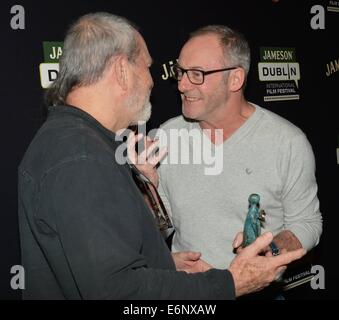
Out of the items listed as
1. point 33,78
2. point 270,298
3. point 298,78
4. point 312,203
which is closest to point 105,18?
point 33,78

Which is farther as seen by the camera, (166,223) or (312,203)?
(312,203)

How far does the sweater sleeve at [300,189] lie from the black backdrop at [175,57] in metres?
0.75

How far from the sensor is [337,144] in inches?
116

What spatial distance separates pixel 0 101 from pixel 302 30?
1912mm

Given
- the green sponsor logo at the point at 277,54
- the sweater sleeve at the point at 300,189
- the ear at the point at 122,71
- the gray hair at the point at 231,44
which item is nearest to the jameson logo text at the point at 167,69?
the gray hair at the point at 231,44

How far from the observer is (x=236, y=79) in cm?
179

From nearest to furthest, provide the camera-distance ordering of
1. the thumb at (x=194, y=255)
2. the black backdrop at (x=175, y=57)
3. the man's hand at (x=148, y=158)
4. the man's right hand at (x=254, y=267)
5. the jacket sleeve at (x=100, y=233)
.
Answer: the jacket sleeve at (x=100, y=233) → the man's right hand at (x=254, y=267) → the thumb at (x=194, y=255) → the man's hand at (x=148, y=158) → the black backdrop at (x=175, y=57)

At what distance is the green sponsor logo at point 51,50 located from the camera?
72.9 inches

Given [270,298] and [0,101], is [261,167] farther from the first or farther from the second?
[0,101]

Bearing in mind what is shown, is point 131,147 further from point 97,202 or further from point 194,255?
point 97,202

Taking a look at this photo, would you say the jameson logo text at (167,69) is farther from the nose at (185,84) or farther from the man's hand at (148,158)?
the man's hand at (148,158)

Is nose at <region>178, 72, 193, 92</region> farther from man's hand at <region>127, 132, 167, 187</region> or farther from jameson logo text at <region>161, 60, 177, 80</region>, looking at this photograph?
jameson logo text at <region>161, 60, 177, 80</region>

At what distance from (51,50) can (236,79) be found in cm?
82

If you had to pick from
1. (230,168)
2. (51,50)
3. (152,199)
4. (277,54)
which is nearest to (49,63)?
(51,50)
